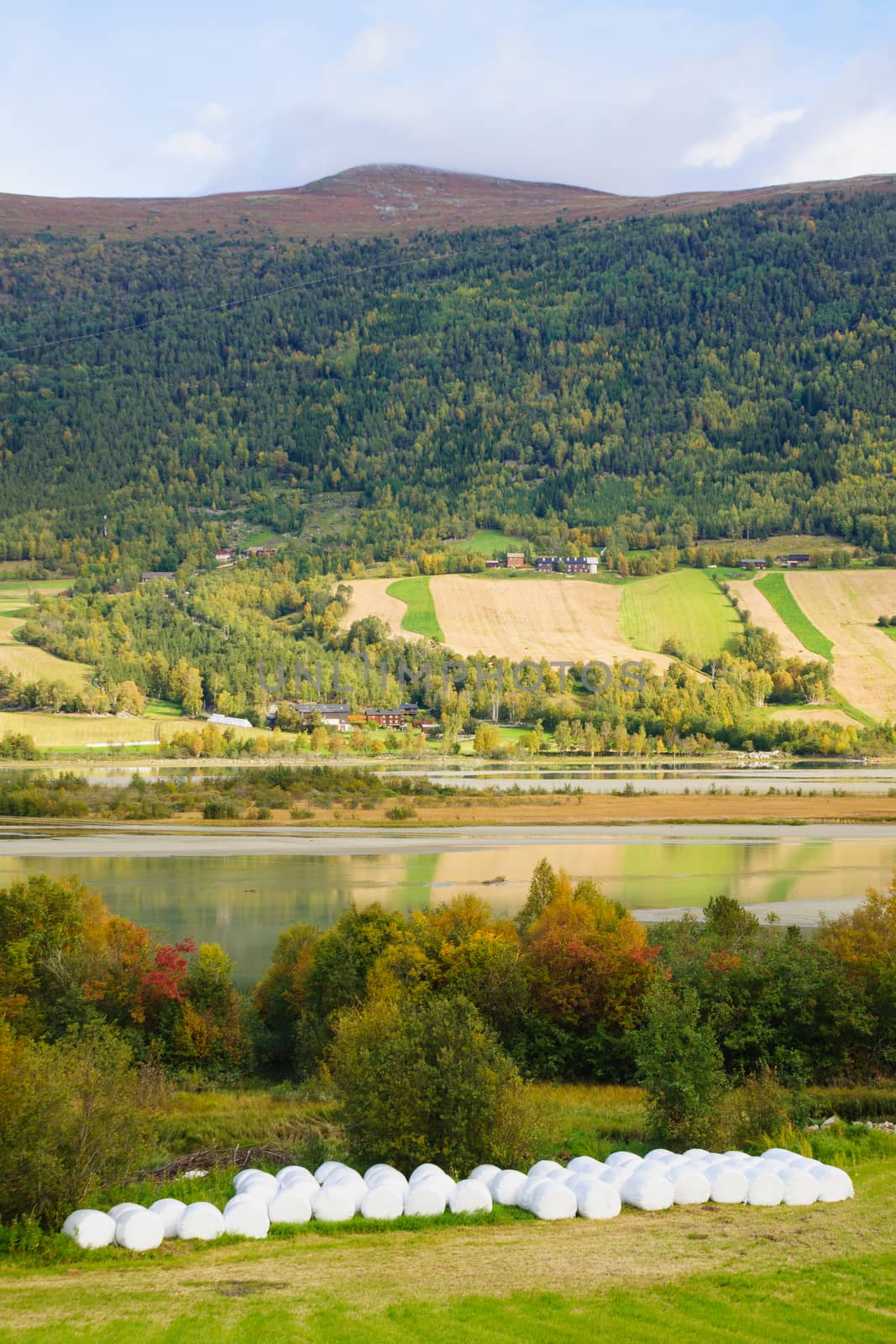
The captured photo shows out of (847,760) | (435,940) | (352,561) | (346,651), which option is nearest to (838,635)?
(847,760)

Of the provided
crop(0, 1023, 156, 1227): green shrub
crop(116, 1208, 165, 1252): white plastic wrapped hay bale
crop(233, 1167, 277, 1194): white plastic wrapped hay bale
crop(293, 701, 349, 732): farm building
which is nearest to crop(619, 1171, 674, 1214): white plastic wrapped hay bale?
crop(233, 1167, 277, 1194): white plastic wrapped hay bale

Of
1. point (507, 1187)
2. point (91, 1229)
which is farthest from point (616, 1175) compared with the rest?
point (91, 1229)

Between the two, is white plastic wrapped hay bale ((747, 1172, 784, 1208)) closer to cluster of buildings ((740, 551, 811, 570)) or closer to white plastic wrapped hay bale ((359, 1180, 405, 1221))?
white plastic wrapped hay bale ((359, 1180, 405, 1221))

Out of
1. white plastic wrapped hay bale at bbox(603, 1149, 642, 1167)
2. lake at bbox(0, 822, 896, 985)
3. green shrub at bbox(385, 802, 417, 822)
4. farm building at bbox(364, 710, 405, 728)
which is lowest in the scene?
farm building at bbox(364, 710, 405, 728)

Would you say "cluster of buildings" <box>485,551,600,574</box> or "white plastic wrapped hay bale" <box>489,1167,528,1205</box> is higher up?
"white plastic wrapped hay bale" <box>489,1167,528,1205</box>

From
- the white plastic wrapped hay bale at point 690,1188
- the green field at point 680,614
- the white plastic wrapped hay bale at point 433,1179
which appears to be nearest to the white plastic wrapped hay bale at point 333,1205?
the white plastic wrapped hay bale at point 433,1179

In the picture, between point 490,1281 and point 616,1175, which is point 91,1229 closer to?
point 490,1281

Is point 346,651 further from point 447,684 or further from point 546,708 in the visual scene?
point 546,708
